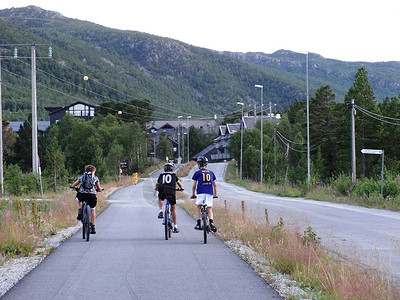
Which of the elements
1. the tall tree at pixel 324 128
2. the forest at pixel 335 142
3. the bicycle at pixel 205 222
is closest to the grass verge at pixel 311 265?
the bicycle at pixel 205 222

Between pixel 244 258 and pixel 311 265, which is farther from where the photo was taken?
pixel 244 258

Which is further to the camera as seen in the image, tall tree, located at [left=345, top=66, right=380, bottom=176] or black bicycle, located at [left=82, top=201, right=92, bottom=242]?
tall tree, located at [left=345, top=66, right=380, bottom=176]

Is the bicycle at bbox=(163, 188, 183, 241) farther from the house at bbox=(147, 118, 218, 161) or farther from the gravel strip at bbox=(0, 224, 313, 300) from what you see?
the house at bbox=(147, 118, 218, 161)

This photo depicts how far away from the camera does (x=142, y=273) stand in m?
8.91

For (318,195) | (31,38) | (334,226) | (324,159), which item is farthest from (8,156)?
(31,38)

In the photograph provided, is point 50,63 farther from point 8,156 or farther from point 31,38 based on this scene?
point 8,156

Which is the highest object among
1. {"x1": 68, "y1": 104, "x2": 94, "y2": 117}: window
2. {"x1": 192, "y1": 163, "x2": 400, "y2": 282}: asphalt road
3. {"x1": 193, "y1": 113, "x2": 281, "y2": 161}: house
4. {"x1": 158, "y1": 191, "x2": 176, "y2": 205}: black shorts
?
{"x1": 68, "y1": 104, "x2": 94, "y2": 117}: window

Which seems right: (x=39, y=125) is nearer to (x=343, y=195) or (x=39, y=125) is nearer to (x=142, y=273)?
(x=343, y=195)

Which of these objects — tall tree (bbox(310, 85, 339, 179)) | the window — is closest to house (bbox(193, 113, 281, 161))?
the window

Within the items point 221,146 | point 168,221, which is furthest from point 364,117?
point 221,146

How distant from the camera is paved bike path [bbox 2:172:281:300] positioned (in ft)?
24.5

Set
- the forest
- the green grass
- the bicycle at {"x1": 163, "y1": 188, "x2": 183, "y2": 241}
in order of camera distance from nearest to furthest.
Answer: the bicycle at {"x1": 163, "y1": 188, "x2": 183, "y2": 241}
the green grass
the forest

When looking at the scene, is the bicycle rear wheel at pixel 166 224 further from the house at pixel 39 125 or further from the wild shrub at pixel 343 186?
the house at pixel 39 125

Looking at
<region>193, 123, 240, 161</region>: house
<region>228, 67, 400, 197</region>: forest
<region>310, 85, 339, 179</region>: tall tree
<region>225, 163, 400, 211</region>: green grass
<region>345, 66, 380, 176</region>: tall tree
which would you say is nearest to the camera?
<region>225, 163, 400, 211</region>: green grass
